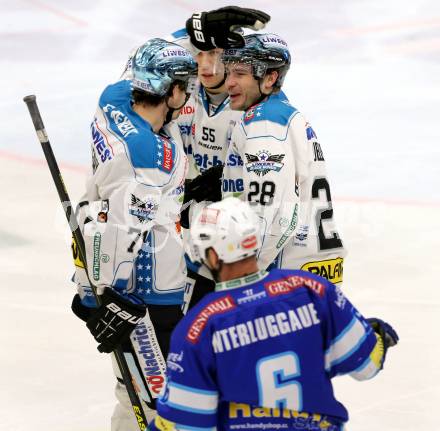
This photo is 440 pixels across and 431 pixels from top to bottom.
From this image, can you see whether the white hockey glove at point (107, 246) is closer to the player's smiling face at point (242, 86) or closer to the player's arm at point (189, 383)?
the player's smiling face at point (242, 86)

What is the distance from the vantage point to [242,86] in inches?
176

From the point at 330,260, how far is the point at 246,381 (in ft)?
5.21

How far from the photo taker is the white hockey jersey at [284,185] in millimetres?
4195

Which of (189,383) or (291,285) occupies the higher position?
(291,285)

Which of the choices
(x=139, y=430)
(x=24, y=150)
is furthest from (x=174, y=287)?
(x=24, y=150)

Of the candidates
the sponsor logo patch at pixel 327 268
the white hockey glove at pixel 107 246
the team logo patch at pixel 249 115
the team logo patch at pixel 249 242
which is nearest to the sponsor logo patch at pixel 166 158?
the white hockey glove at pixel 107 246

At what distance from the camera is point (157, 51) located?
13.7 feet

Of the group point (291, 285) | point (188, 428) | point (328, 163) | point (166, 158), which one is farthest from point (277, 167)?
point (328, 163)

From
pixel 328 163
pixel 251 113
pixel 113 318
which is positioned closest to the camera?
pixel 113 318

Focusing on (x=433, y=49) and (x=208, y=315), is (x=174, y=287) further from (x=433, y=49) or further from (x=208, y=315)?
(x=433, y=49)

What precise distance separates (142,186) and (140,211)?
0.30 feet

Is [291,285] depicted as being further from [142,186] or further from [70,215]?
[70,215]

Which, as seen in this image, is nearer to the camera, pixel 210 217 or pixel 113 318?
pixel 210 217

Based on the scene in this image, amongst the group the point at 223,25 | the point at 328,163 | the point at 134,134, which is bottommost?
the point at 328,163
